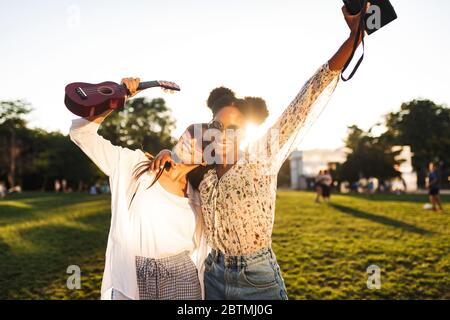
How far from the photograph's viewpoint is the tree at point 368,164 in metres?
48.8

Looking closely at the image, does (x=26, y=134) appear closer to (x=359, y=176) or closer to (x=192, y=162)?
(x=359, y=176)

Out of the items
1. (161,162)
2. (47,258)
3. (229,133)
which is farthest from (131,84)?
(47,258)

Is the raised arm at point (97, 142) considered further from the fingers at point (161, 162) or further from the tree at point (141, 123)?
the tree at point (141, 123)

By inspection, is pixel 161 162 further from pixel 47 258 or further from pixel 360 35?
pixel 47 258

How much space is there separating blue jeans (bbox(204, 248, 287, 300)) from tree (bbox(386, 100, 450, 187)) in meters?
60.7

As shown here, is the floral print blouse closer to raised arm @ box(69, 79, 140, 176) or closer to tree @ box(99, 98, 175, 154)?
raised arm @ box(69, 79, 140, 176)

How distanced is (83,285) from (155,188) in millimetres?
4476

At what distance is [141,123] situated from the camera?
65.2 m

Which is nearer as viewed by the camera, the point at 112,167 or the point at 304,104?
the point at 304,104
